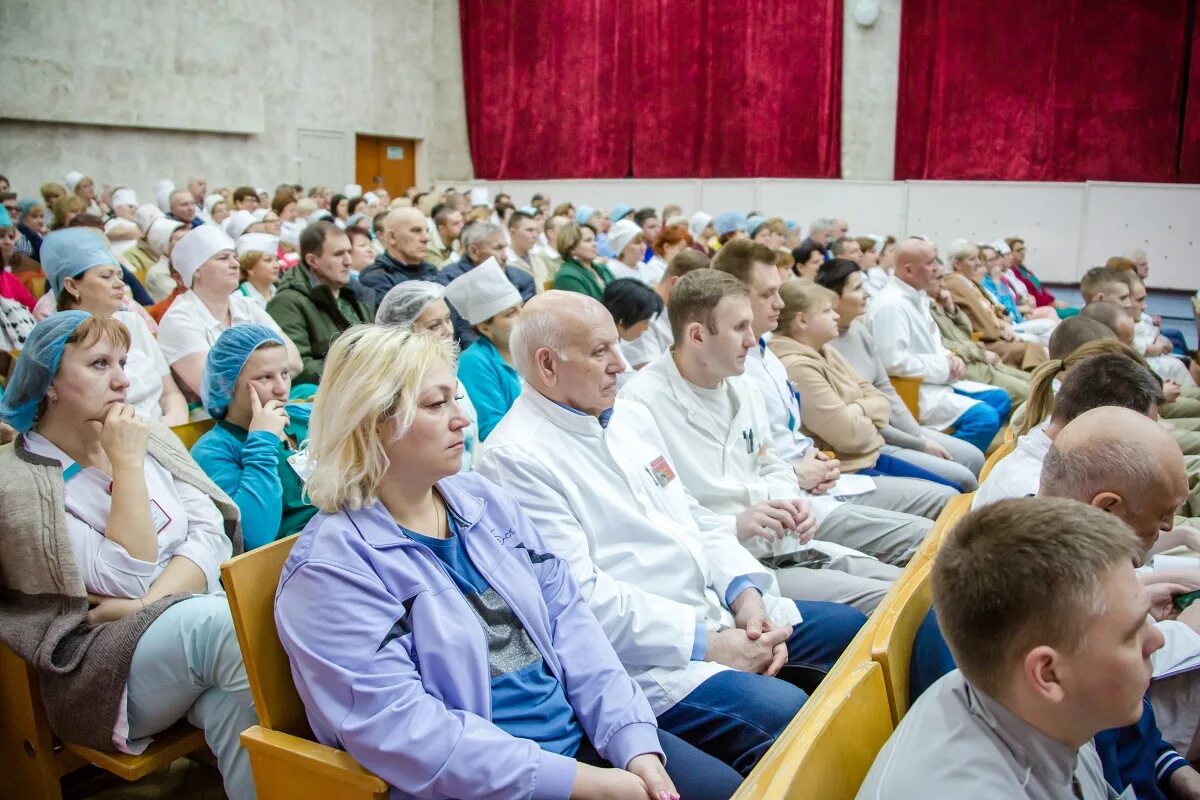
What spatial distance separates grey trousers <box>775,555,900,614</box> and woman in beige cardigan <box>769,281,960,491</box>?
951 millimetres

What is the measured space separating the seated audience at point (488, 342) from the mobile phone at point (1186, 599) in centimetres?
226

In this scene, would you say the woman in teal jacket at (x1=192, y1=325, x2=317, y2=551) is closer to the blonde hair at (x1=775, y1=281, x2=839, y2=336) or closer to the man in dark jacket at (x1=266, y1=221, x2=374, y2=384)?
the man in dark jacket at (x1=266, y1=221, x2=374, y2=384)

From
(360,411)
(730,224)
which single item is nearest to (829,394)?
(360,411)

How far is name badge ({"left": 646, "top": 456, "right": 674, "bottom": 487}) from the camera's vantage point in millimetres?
2403

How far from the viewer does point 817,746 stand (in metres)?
1.20

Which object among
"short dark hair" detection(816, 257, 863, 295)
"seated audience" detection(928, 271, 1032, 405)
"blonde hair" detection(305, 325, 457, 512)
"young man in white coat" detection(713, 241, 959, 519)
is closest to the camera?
"blonde hair" detection(305, 325, 457, 512)

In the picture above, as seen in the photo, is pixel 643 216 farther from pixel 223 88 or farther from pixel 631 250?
pixel 223 88

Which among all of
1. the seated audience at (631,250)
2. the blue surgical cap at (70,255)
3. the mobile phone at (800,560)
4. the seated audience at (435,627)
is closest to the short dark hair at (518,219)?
the seated audience at (631,250)

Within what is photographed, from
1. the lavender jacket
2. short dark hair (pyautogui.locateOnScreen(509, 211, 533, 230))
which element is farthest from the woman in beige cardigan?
short dark hair (pyautogui.locateOnScreen(509, 211, 533, 230))

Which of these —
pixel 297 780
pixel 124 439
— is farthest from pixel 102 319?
pixel 297 780

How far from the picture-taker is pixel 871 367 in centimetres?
451

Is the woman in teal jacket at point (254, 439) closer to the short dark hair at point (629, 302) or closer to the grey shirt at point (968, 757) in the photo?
the grey shirt at point (968, 757)

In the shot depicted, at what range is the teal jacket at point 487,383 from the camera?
3.49 meters

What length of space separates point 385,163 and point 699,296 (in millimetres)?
14613
